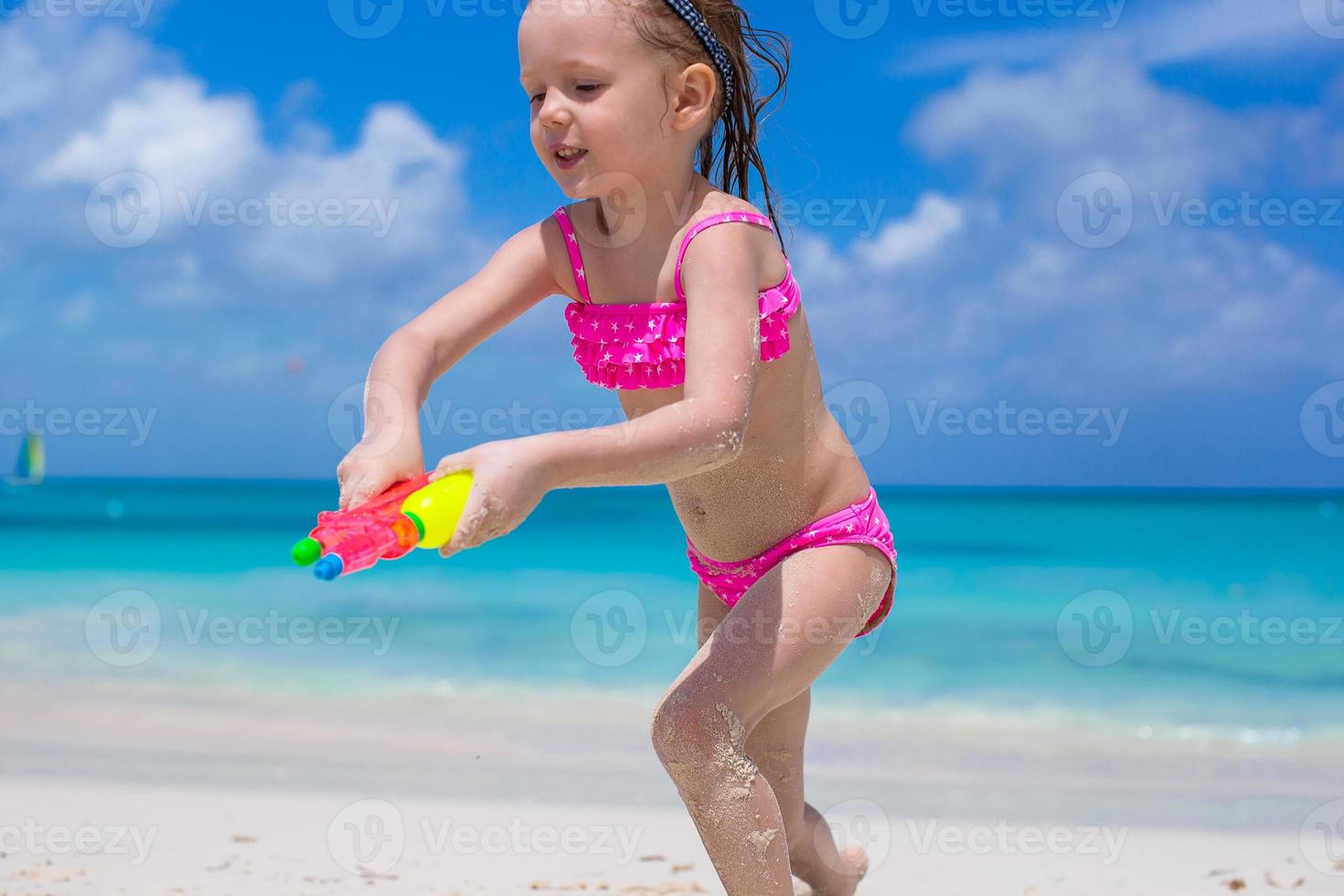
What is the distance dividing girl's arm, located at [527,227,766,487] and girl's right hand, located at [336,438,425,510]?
36cm

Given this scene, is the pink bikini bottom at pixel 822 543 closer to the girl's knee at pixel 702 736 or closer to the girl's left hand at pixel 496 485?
the girl's knee at pixel 702 736

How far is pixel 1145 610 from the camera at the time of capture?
12.0 meters

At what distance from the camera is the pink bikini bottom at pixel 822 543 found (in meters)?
2.40

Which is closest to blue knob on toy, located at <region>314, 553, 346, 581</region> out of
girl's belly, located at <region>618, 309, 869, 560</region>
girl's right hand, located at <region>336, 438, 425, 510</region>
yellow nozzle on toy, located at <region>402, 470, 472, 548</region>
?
yellow nozzle on toy, located at <region>402, 470, 472, 548</region>

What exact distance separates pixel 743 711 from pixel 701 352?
27.2 inches

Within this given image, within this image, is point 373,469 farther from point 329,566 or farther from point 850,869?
point 850,869

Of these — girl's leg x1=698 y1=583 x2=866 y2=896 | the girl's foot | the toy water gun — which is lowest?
A: the girl's foot

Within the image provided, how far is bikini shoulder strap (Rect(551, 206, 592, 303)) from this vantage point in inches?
93.5

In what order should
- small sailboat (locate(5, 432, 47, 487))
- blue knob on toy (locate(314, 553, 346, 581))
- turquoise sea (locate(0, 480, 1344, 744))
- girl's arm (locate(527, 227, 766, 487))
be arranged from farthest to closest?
small sailboat (locate(5, 432, 47, 487)), turquoise sea (locate(0, 480, 1344, 744)), girl's arm (locate(527, 227, 766, 487)), blue knob on toy (locate(314, 553, 346, 581))

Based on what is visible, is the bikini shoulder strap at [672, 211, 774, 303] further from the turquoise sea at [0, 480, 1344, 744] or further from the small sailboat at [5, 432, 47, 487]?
the small sailboat at [5, 432, 47, 487]

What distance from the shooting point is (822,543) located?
94.0 inches

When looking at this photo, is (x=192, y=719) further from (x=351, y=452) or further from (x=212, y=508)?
(x=212, y=508)

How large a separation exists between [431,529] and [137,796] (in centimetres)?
395

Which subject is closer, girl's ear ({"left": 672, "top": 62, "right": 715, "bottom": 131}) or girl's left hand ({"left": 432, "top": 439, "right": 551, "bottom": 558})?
girl's left hand ({"left": 432, "top": 439, "right": 551, "bottom": 558})
